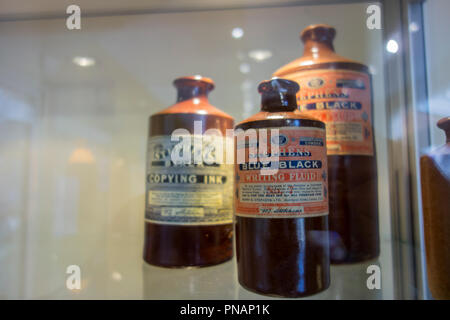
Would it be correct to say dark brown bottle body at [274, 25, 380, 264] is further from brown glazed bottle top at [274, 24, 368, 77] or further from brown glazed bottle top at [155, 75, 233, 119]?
brown glazed bottle top at [155, 75, 233, 119]

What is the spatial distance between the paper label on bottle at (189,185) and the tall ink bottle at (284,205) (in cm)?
12

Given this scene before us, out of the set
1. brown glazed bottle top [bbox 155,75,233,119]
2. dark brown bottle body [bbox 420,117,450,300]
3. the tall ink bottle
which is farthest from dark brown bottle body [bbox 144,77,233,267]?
dark brown bottle body [bbox 420,117,450,300]

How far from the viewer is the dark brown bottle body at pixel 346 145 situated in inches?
20.7

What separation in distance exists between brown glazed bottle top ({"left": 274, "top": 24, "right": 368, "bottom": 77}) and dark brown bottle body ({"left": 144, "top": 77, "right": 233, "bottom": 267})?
0.49ft

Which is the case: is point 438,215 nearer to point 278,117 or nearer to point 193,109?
point 278,117

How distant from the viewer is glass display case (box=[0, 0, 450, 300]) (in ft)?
1.69

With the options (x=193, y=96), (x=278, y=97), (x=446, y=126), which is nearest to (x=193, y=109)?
(x=193, y=96)

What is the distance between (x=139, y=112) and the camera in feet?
2.44

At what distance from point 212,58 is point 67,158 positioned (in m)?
0.38

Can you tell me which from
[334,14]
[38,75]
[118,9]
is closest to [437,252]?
[334,14]

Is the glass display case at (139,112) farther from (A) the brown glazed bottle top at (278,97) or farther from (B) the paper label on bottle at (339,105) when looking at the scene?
(A) the brown glazed bottle top at (278,97)

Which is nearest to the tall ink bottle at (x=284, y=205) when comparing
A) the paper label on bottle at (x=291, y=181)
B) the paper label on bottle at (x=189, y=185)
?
the paper label on bottle at (x=291, y=181)

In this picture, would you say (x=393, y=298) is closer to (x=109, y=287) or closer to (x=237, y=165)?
(x=237, y=165)

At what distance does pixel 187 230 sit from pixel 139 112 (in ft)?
1.05
